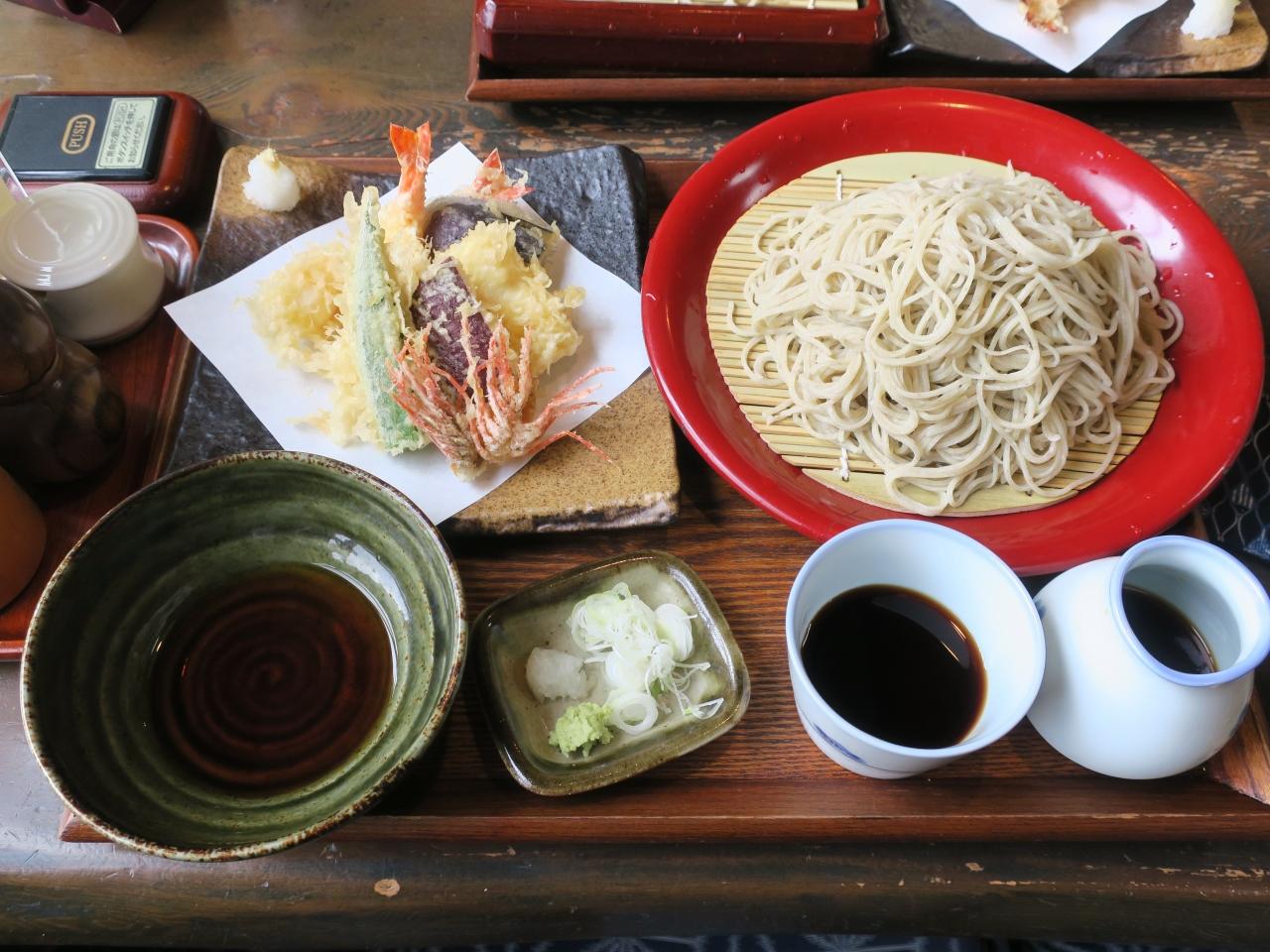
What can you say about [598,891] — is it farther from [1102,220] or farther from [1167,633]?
[1102,220]

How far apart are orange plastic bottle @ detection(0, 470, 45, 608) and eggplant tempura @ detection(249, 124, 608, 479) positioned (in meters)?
0.49

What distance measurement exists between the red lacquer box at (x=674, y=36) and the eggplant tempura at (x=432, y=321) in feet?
1.65

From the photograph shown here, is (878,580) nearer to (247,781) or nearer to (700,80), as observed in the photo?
(247,781)

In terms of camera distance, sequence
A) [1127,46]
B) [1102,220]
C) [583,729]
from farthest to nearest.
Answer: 1. [1127,46]
2. [1102,220]
3. [583,729]

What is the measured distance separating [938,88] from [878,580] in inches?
51.5

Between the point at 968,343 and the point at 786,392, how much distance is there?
35 centimetres

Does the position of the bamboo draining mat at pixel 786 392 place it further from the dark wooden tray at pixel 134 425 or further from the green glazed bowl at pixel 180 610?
the dark wooden tray at pixel 134 425

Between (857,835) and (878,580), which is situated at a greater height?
(878,580)

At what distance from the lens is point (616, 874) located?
1.34 m

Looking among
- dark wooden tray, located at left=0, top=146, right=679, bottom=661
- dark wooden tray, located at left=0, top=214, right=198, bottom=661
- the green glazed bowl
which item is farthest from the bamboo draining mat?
dark wooden tray, located at left=0, top=214, right=198, bottom=661

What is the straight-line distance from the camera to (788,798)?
4.50 feet

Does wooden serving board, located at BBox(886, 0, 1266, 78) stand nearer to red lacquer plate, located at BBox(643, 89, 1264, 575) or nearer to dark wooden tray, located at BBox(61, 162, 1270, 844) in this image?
red lacquer plate, located at BBox(643, 89, 1264, 575)

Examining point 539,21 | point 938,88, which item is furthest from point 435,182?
point 938,88

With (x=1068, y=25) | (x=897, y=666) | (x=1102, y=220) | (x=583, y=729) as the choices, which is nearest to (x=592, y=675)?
(x=583, y=729)
